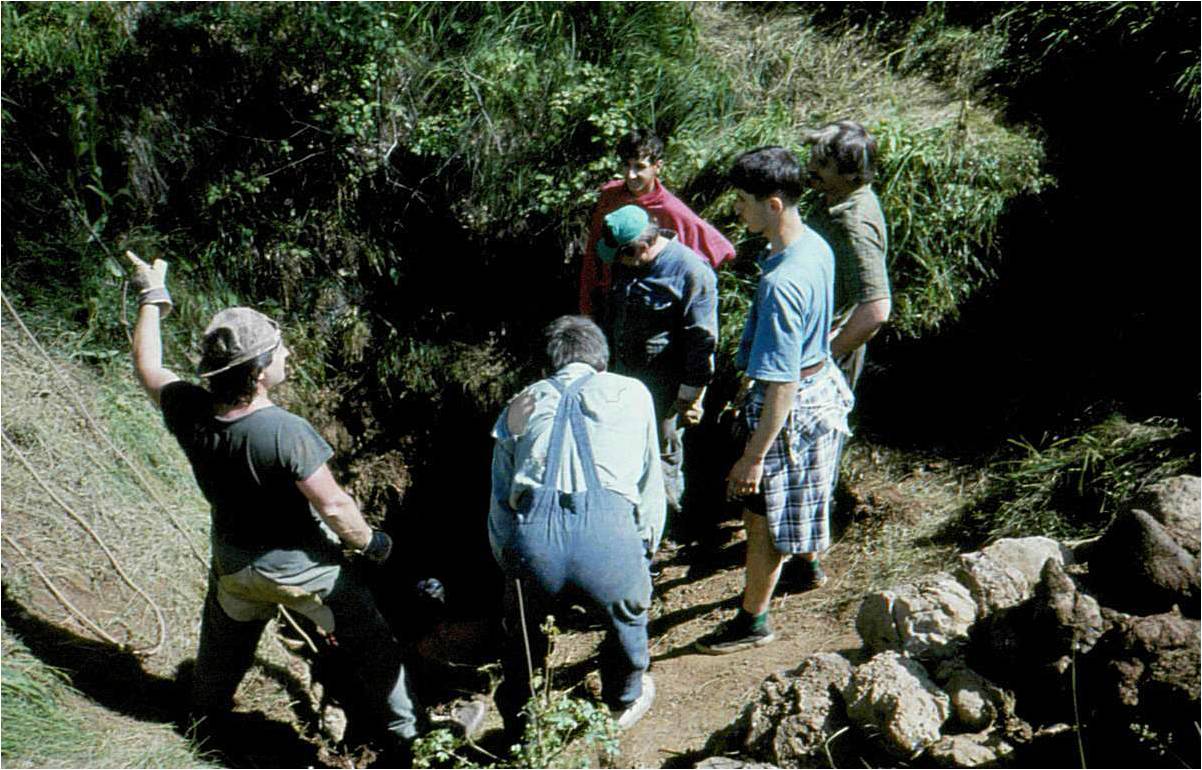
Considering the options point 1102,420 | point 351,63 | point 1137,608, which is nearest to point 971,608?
point 1137,608

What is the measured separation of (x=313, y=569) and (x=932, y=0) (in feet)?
19.8

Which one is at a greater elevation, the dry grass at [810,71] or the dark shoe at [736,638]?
the dry grass at [810,71]

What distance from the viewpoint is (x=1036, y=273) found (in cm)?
555

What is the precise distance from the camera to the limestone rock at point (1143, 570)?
2.82 meters

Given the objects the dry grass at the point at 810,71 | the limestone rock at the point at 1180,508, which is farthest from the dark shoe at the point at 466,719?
the dry grass at the point at 810,71

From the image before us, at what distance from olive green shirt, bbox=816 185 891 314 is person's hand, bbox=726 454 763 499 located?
79 centimetres

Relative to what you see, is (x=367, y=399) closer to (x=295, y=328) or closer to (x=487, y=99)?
(x=295, y=328)

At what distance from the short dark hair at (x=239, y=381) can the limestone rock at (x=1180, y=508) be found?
2874 millimetres

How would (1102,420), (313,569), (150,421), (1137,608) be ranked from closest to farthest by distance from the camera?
(1137,608), (313,569), (1102,420), (150,421)

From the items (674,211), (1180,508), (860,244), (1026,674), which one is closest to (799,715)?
(1026,674)

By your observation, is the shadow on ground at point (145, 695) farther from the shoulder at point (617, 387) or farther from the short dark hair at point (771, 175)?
the short dark hair at point (771, 175)

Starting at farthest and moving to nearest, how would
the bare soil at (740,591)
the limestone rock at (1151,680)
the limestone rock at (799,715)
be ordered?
the bare soil at (740,591) → the limestone rock at (799,715) → the limestone rock at (1151,680)

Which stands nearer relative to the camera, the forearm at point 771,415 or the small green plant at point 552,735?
the small green plant at point 552,735

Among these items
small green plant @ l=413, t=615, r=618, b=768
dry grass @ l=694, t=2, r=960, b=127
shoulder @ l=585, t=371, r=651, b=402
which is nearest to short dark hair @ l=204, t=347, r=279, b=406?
shoulder @ l=585, t=371, r=651, b=402
